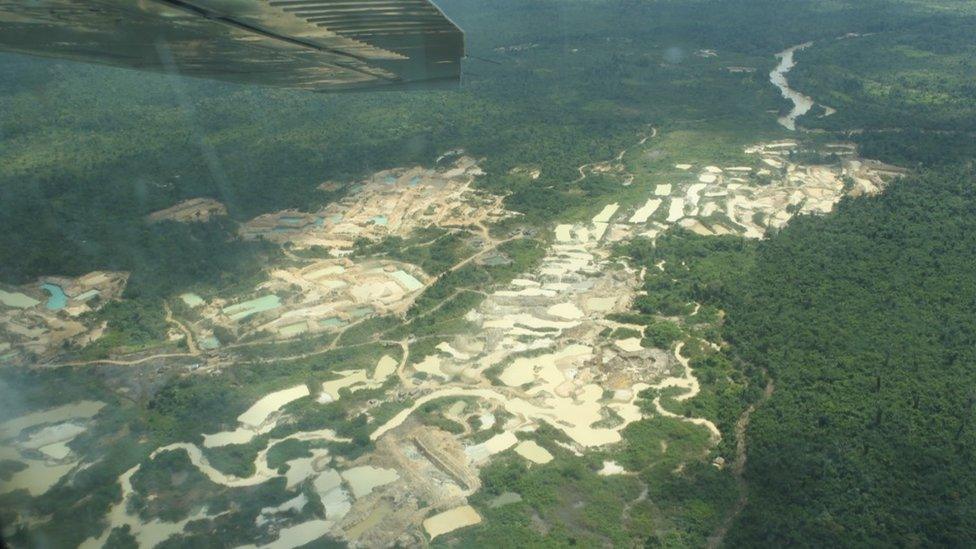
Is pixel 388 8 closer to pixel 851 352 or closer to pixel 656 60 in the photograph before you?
pixel 851 352

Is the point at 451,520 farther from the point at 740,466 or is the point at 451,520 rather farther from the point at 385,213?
the point at 385,213

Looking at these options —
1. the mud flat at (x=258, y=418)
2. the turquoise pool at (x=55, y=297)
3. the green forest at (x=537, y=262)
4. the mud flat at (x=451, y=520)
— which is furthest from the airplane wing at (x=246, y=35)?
the turquoise pool at (x=55, y=297)

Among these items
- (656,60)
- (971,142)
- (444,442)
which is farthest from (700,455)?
(656,60)

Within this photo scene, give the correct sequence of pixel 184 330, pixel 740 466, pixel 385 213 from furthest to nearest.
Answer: pixel 385 213 → pixel 184 330 → pixel 740 466

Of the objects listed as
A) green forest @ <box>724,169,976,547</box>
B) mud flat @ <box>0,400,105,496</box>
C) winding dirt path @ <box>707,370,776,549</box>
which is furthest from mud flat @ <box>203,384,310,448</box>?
green forest @ <box>724,169,976,547</box>

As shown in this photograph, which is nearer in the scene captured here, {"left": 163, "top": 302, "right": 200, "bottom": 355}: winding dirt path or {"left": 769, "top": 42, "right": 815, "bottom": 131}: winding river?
{"left": 163, "top": 302, "right": 200, "bottom": 355}: winding dirt path

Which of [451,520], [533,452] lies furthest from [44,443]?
[533,452]

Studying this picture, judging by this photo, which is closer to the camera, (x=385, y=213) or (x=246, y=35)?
(x=246, y=35)

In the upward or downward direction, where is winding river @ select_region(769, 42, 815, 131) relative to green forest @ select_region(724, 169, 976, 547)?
upward

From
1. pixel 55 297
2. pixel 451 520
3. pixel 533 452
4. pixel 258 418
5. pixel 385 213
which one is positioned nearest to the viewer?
pixel 451 520

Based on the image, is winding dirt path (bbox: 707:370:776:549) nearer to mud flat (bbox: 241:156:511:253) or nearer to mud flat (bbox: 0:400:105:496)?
mud flat (bbox: 0:400:105:496)
